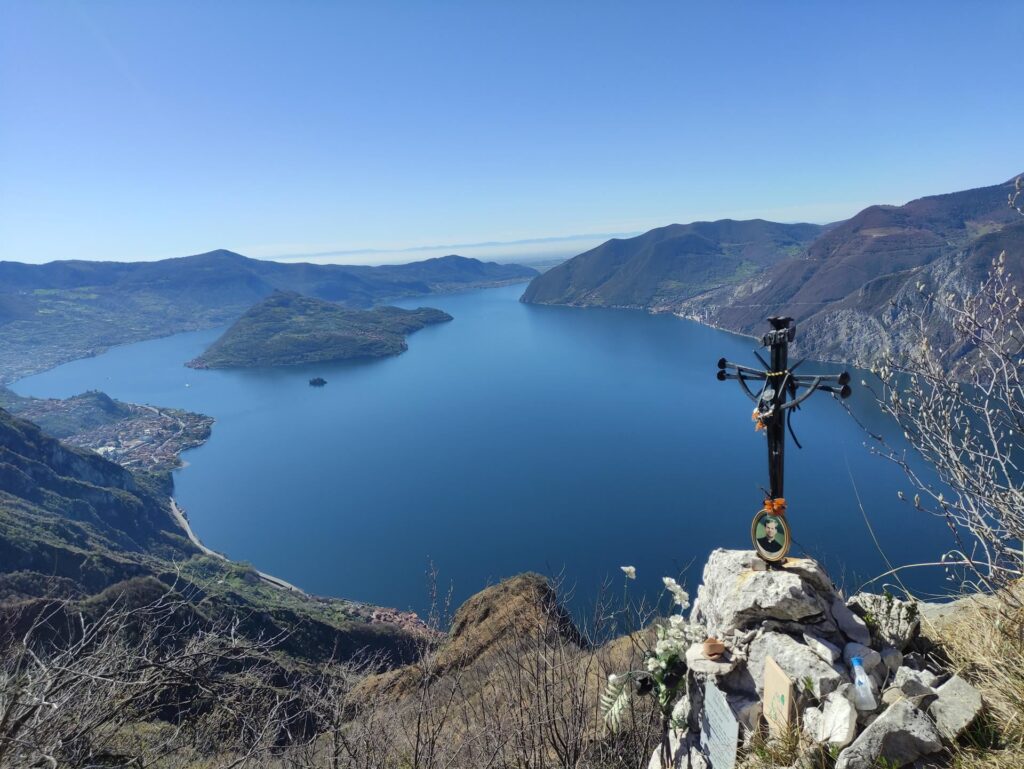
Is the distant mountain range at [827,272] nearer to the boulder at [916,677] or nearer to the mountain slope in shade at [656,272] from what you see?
the mountain slope in shade at [656,272]

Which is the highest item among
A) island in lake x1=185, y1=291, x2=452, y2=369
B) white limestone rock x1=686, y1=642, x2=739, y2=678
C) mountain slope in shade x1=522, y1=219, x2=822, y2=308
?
mountain slope in shade x1=522, y1=219, x2=822, y2=308

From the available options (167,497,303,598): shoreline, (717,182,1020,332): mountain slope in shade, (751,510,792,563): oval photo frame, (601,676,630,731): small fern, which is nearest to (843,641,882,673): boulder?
(751,510,792,563): oval photo frame

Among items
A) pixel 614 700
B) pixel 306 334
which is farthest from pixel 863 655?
pixel 306 334

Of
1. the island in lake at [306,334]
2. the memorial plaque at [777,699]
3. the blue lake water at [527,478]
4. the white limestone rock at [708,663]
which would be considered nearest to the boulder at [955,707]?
the memorial plaque at [777,699]

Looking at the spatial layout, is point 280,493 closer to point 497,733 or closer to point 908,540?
point 908,540

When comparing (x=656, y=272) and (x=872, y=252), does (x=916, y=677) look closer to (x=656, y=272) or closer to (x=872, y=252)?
(x=872, y=252)

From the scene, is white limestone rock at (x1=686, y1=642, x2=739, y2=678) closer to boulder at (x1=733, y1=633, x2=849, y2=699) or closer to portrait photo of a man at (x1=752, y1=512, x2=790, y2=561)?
boulder at (x1=733, y1=633, x2=849, y2=699)
